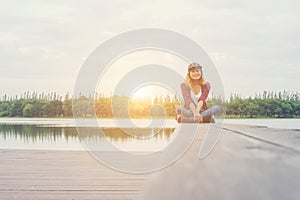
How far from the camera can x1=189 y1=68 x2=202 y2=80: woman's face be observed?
117 inches

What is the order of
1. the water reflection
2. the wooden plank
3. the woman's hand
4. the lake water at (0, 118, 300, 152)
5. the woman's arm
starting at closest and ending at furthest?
the wooden plank < the woman's hand < the woman's arm < the lake water at (0, 118, 300, 152) < the water reflection

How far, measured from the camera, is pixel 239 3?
7426 millimetres

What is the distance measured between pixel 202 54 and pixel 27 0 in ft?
24.3

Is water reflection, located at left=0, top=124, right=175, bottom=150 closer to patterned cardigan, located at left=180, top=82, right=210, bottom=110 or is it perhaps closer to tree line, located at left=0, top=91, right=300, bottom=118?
tree line, located at left=0, top=91, right=300, bottom=118

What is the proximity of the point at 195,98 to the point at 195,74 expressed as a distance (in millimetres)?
209

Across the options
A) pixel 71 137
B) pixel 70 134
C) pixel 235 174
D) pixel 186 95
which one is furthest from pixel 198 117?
pixel 70 134

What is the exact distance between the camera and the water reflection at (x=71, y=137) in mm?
6336

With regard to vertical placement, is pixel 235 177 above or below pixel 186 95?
below

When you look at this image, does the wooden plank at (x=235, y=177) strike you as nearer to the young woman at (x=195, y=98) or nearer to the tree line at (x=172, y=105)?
the tree line at (x=172, y=105)

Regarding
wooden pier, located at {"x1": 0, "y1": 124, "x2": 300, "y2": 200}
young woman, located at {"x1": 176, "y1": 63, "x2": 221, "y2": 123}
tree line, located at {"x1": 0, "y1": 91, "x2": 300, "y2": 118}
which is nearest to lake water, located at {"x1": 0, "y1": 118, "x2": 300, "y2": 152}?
tree line, located at {"x1": 0, "y1": 91, "x2": 300, "y2": 118}

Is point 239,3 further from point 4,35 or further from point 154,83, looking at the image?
point 4,35

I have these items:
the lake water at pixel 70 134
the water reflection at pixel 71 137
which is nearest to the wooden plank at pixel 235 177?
the water reflection at pixel 71 137

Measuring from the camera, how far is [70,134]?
8.95 m

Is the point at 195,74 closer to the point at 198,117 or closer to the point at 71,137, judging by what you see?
the point at 198,117
